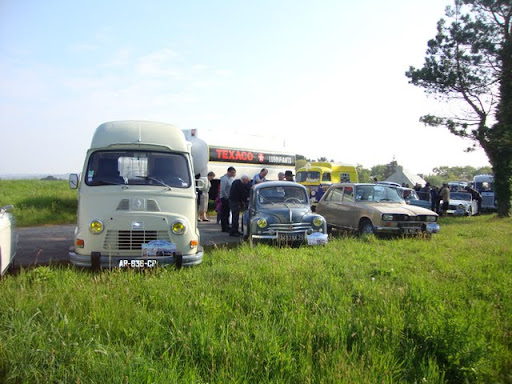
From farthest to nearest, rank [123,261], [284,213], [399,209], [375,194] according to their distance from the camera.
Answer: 1. [375,194]
2. [399,209]
3. [284,213]
4. [123,261]

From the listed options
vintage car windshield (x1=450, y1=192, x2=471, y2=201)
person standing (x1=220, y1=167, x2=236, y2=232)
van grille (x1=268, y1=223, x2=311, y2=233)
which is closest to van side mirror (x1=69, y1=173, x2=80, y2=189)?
van grille (x1=268, y1=223, x2=311, y2=233)

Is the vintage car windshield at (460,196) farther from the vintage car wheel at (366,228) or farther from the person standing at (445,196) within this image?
the vintage car wheel at (366,228)

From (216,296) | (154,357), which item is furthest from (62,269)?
(154,357)

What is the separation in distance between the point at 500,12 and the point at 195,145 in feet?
52.7

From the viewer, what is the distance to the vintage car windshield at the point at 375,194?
11922 mm

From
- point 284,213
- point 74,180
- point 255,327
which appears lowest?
point 255,327

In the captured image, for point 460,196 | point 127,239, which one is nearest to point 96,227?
point 127,239

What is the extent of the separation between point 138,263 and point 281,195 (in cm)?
516

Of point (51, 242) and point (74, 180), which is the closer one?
point (74, 180)

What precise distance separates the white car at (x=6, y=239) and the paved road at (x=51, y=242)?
60cm

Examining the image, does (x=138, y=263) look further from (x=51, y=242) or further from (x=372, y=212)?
(x=372, y=212)

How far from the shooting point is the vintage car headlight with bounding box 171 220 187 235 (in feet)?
20.9

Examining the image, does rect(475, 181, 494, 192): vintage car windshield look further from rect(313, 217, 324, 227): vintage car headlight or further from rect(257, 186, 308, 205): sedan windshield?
rect(313, 217, 324, 227): vintage car headlight

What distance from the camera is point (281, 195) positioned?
10398 mm
